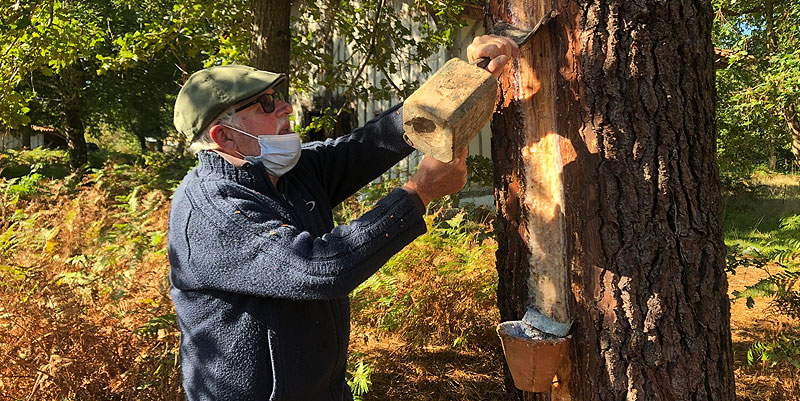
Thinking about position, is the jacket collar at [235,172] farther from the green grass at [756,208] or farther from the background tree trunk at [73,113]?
the background tree trunk at [73,113]

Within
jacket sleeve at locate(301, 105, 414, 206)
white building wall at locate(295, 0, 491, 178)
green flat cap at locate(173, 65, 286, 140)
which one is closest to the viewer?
green flat cap at locate(173, 65, 286, 140)

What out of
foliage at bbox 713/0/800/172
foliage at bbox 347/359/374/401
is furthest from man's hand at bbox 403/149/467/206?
foliage at bbox 713/0/800/172

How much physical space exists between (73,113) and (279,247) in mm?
18179

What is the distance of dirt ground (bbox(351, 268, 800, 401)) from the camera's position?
12.7 feet

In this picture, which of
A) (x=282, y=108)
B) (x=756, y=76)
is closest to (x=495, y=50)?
(x=282, y=108)

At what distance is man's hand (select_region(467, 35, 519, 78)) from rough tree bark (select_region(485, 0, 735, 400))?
135 millimetres

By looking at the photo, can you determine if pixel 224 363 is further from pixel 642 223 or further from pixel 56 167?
pixel 56 167

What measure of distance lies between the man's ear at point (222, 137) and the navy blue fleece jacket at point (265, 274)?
7 cm

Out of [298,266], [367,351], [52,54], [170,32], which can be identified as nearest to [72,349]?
[367,351]

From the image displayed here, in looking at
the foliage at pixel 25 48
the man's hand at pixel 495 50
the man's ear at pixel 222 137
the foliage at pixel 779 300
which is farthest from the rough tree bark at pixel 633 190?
the foliage at pixel 25 48

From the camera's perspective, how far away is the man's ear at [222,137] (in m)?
2.01

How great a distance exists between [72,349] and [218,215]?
2286 mm

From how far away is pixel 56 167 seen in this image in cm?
2138

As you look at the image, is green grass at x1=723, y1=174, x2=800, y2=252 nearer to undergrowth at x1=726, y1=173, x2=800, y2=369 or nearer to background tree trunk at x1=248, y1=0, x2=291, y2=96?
undergrowth at x1=726, y1=173, x2=800, y2=369
